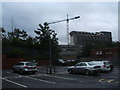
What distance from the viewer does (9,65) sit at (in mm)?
41812

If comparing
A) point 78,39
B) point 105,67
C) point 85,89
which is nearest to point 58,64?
point 105,67

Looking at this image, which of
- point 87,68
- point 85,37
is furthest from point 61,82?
point 85,37

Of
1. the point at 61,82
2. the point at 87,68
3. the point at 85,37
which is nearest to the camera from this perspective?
the point at 61,82

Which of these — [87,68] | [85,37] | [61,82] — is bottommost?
[61,82]

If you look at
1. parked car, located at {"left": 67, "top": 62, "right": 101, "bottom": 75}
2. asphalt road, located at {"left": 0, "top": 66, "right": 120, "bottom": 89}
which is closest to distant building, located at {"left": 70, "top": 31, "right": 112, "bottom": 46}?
parked car, located at {"left": 67, "top": 62, "right": 101, "bottom": 75}

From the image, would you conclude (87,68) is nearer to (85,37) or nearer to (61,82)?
(61,82)

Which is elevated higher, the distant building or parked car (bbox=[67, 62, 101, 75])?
the distant building

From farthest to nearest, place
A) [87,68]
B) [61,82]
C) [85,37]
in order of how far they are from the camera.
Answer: [85,37] → [87,68] → [61,82]

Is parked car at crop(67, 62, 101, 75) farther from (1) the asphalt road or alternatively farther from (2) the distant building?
(2) the distant building

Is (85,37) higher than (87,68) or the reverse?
higher

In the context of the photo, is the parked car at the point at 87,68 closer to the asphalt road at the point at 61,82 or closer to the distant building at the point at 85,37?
the asphalt road at the point at 61,82

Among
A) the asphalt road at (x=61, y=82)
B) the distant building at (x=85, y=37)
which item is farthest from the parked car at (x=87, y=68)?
the distant building at (x=85, y=37)

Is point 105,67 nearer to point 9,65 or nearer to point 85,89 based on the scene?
point 85,89

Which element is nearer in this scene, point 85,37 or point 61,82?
point 61,82
